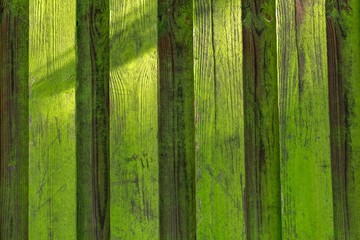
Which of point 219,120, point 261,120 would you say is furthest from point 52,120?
point 261,120

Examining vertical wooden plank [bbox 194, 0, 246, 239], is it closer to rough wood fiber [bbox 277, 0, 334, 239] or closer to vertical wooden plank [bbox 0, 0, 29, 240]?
rough wood fiber [bbox 277, 0, 334, 239]

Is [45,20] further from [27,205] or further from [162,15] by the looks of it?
[27,205]

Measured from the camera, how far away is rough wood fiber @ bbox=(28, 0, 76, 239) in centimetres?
205

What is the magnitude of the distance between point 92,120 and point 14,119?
1.19 ft

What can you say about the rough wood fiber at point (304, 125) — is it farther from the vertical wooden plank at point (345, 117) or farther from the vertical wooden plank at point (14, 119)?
the vertical wooden plank at point (14, 119)

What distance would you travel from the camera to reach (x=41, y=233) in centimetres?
205

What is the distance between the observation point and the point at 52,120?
2074 mm

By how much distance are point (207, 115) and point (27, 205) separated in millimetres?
896

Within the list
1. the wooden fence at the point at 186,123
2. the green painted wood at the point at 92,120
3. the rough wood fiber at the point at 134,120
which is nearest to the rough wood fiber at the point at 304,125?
the wooden fence at the point at 186,123

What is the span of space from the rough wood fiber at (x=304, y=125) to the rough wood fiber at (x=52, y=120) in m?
0.90

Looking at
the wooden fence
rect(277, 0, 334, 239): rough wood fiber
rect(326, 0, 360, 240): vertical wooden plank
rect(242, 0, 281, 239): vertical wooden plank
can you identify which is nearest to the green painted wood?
the wooden fence

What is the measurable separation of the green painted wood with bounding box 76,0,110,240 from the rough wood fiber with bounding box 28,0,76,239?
4 centimetres

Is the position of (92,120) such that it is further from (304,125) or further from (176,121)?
(304,125)

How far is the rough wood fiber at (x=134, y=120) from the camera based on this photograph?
6.56ft
